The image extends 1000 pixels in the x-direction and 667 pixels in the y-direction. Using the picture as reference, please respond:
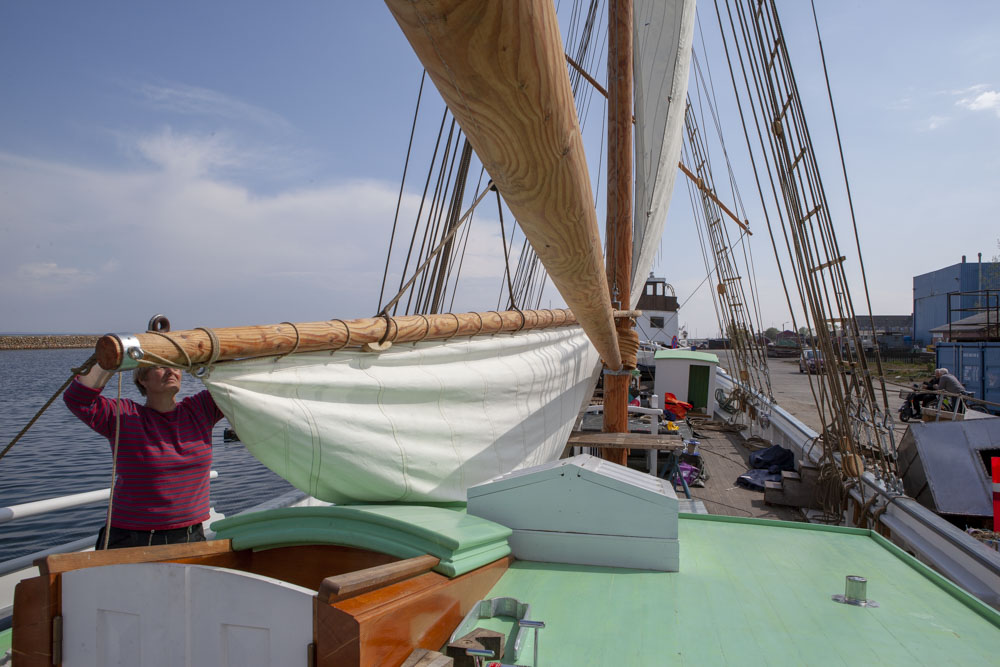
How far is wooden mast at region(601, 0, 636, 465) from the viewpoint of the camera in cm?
451

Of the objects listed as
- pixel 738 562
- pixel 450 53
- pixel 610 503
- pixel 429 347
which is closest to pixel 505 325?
pixel 429 347

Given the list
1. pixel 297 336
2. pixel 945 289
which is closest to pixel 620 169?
pixel 297 336

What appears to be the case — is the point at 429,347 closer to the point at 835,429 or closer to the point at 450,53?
the point at 450,53

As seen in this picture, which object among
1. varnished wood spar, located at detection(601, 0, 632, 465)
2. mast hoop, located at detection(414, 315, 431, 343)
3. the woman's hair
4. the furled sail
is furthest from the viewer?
the furled sail

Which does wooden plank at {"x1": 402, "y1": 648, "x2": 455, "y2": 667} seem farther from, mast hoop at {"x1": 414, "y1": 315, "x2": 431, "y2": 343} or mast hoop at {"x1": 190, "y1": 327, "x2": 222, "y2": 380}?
mast hoop at {"x1": 414, "y1": 315, "x2": 431, "y2": 343}

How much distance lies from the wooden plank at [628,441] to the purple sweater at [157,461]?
8.52 feet

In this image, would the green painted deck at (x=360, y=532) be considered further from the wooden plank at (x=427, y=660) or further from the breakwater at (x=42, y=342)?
the breakwater at (x=42, y=342)

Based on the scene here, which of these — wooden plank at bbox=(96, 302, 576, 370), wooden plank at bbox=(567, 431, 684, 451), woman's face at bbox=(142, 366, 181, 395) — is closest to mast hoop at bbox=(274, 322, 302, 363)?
wooden plank at bbox=(96, 302, 576, 370)

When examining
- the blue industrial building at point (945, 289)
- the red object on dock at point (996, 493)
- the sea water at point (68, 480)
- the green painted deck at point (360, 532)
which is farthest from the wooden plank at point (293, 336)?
the blue industrial building at point (945, 289)

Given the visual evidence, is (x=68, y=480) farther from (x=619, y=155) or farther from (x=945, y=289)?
(x=945, y=289)

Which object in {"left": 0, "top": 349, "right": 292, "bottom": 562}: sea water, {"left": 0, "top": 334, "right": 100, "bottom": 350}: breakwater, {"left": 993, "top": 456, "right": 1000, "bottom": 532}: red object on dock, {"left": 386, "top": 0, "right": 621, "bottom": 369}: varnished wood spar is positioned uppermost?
{"left": 386, "top": 0, "right": 621, "bottom": 369}: varnished wood spar

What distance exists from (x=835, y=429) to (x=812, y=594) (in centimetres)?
390

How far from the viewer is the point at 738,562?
278 centimetres

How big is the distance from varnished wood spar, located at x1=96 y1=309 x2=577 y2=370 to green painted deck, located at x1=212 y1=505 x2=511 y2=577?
0.58 metres
